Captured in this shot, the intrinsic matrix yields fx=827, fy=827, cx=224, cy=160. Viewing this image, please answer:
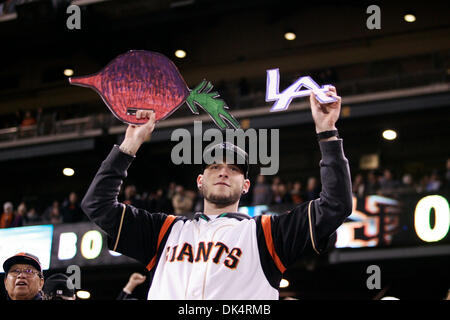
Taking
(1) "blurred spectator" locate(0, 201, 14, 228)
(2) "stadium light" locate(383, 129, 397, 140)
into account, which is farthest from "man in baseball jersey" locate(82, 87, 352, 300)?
(2) "stadium light" locate(383, 129, 397, 140)

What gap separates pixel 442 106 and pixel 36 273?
52.1 ft

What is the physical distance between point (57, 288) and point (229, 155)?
2.77 meters

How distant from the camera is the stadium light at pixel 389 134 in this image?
22266mm

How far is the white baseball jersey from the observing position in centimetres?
454

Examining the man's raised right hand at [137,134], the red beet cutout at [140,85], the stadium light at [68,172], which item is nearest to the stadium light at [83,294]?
the stadium light at [68,172]

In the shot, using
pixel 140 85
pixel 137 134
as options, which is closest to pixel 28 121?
pixel 140 85

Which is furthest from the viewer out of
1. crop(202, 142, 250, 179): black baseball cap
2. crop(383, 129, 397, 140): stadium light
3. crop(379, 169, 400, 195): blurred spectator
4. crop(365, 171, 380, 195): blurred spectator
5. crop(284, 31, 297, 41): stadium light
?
crop(284, 31, 297, 41): stadium light

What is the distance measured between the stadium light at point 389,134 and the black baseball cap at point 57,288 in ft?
53.0

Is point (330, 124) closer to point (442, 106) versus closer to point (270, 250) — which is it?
point (270, 250)

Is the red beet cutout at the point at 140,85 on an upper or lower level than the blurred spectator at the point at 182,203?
lower

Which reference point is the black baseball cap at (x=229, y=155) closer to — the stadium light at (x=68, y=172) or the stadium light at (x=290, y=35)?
the stadium light at (x=290, y=35)

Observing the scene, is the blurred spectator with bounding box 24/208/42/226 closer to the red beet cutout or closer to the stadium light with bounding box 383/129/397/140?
the stadium light with bounding box 383/129/397/140

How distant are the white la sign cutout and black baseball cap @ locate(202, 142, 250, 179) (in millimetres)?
Answer: 333

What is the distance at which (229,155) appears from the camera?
4.98 meters
